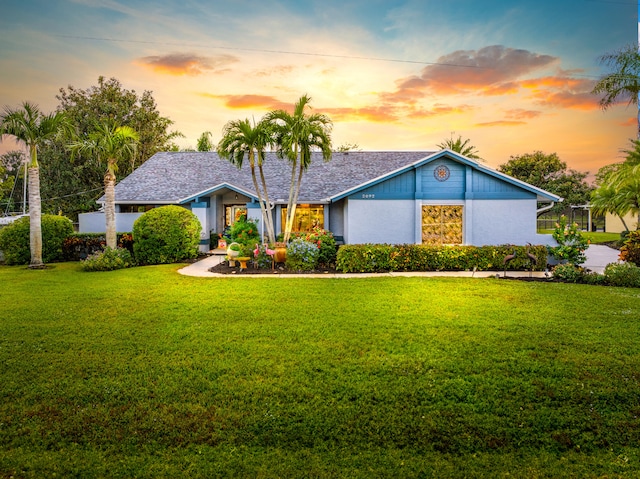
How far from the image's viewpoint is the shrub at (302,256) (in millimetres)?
14773

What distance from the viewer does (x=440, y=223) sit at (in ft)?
56.0

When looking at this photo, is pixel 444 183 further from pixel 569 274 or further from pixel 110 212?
pixel 110 212

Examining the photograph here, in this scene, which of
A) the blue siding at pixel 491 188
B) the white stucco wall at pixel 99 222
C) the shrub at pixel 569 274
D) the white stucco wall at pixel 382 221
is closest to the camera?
the shrub at pixel 569 274

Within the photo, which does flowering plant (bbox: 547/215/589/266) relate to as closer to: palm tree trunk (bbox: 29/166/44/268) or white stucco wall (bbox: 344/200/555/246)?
white stucco wall (bbox: 344/200/555/246)

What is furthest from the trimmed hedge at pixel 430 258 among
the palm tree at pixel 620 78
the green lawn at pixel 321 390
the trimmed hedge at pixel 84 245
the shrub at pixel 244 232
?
the trimmed hedge at pixel 84 245

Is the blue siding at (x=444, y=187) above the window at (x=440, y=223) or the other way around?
above

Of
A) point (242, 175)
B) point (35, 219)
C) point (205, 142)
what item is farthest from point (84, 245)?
point (205, 142)

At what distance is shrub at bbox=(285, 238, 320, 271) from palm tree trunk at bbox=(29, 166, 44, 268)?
9.66 m

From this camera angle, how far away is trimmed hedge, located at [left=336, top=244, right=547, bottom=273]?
14.3 meters

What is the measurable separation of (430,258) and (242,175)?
12.5 meters

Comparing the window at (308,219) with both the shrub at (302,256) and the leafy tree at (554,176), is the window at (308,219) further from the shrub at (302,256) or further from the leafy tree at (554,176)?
the leafy tree at (554,176)

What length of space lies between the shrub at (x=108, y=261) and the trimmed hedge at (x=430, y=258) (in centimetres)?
839

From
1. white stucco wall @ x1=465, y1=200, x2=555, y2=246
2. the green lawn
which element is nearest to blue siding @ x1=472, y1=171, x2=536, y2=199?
white stucco wall @ x1=465, y1=200, x2=555, y2=246

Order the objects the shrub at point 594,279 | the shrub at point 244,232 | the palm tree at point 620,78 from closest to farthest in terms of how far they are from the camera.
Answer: the shrub at point 594,279
the palm tree at point 620,78
the shrub at point 244,232
